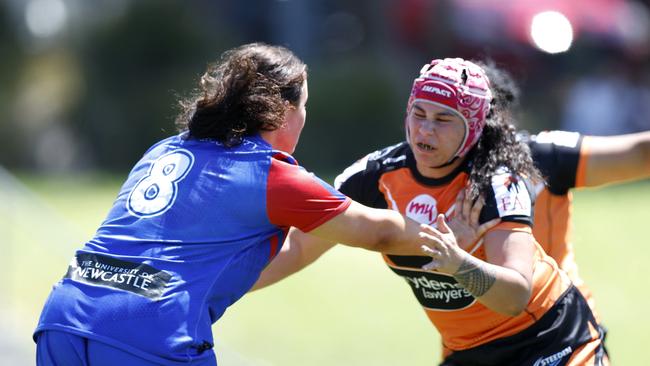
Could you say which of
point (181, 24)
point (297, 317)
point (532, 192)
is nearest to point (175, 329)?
point (532, 192)

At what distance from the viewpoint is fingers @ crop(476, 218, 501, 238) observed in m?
4.51

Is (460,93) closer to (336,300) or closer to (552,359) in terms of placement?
(552,359)

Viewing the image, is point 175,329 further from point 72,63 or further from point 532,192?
point 72,63

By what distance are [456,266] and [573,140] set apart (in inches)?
50.8

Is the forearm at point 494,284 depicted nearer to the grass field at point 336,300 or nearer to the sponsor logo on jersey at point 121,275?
the sponsor logo on jersey at point 121,275

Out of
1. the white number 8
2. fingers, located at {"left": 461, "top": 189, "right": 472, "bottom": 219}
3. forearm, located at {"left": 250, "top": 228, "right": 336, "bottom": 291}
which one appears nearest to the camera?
the white number 8

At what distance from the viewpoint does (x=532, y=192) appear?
4742 millimetres

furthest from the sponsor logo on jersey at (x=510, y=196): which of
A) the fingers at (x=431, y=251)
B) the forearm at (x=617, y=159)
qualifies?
the forearm at (x=617, y=159)

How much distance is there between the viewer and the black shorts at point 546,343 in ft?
15.7

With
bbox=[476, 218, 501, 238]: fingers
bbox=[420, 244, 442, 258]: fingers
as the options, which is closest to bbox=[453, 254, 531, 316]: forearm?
bbox=[420, 244, 442, 258]: fingers

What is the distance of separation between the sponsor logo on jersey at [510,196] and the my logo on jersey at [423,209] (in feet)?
0.93

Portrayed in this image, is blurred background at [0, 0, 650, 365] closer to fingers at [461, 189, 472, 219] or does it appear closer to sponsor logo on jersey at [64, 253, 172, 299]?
fingers at [461, 189, 472, 219]

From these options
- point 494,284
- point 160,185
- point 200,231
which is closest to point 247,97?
point 160,185

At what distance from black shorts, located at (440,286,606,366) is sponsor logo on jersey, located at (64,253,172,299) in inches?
61.5
